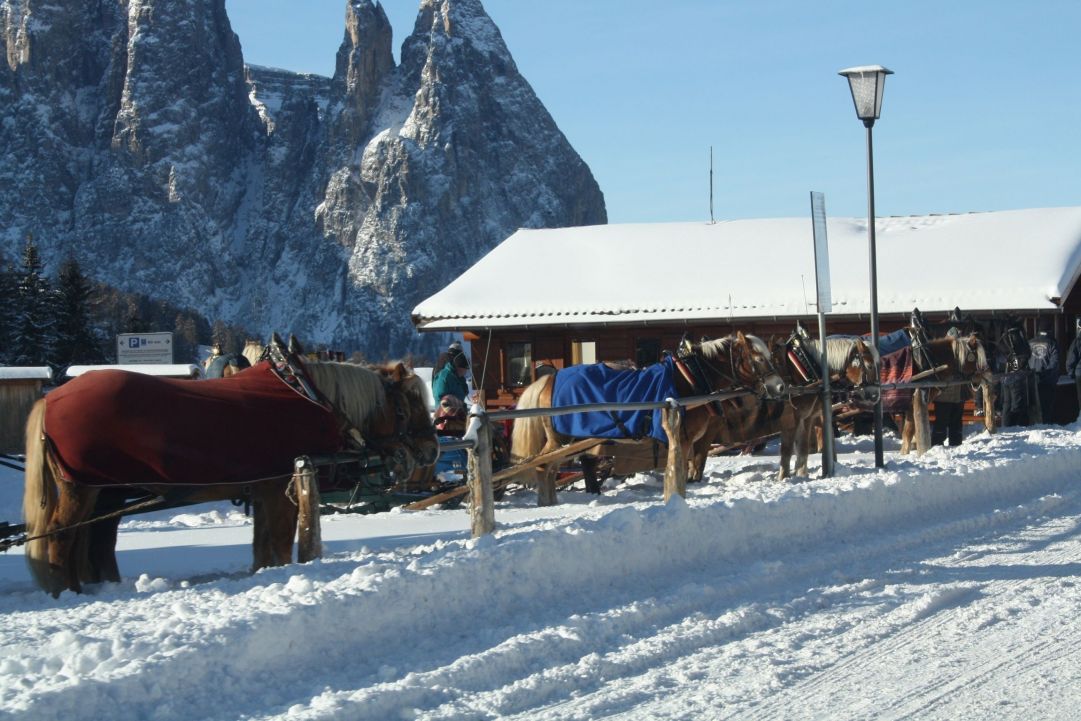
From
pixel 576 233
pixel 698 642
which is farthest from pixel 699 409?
pixel 576 233

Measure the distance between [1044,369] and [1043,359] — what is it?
222 millimetres

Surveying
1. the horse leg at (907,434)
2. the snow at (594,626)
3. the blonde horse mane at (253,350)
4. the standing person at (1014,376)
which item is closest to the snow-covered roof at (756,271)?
the standing person at (1014,376)

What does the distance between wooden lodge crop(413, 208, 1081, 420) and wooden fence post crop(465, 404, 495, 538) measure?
47.3 ft

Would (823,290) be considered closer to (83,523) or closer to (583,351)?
(83,523)

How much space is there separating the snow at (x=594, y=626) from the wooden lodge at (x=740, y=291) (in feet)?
45.2

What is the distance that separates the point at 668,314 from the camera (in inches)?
952

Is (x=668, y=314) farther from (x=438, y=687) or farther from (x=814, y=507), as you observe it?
(x=438, y=687)

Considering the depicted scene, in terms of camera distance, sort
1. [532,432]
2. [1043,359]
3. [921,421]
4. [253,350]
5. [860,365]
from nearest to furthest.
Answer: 1. [253,350]
2. [532,432]
3. [860,365]
4. [921,421]
5. [1043,359]

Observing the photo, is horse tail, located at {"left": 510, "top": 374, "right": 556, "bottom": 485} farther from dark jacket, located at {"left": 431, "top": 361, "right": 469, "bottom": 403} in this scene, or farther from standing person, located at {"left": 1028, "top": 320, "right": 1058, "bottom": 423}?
standing person, located at {"left": 1028, "top": 320, "right": 1058, "bottom": 423}

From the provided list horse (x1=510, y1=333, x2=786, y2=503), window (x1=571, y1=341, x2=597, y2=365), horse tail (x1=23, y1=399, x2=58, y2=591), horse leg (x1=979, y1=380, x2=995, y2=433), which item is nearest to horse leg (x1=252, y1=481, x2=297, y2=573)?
horse tail (x1=23, y1=399, x2=58, y2=591)

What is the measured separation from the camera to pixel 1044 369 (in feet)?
68.9

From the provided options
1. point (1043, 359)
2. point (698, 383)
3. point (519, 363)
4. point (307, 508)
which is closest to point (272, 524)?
point (307, 508)

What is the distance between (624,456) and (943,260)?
601 inches

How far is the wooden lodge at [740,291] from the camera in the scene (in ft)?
77.5
